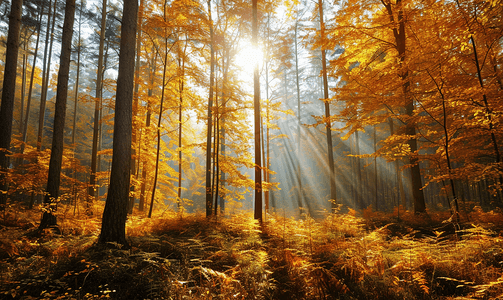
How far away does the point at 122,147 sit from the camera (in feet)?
16.8

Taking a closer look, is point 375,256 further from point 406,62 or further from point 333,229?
point 406,62

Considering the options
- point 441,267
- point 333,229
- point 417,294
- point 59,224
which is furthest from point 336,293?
point 59,224

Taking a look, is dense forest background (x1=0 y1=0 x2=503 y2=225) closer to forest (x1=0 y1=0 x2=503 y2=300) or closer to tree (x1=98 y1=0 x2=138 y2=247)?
forest (x1=0 y1=0 x2=503 y2=300)

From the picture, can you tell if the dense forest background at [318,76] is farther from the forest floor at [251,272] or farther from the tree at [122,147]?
the forest floor at [251,272]

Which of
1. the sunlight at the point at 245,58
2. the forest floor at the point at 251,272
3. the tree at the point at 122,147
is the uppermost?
the sunlight at the point at 245,58

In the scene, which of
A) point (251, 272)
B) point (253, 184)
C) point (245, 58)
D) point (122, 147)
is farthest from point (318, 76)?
point (251, 272)

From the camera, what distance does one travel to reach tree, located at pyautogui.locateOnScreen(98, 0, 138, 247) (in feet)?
15.8

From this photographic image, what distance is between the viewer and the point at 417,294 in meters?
3.03

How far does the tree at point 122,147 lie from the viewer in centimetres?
480

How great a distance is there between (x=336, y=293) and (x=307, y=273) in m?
0.49

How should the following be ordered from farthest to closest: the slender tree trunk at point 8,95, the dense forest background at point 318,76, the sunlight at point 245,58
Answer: the sunlight at point 245,58, the slender tree trunk at point 8,95, the dense forest background at point 318,76

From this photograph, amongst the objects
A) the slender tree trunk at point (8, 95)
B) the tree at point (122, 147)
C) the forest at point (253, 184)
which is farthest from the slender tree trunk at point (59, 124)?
the tree at point (122, 147)

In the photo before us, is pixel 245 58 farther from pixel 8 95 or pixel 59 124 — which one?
pixel 8 95

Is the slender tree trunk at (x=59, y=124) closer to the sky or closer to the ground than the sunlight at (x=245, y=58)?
closer to the ground
